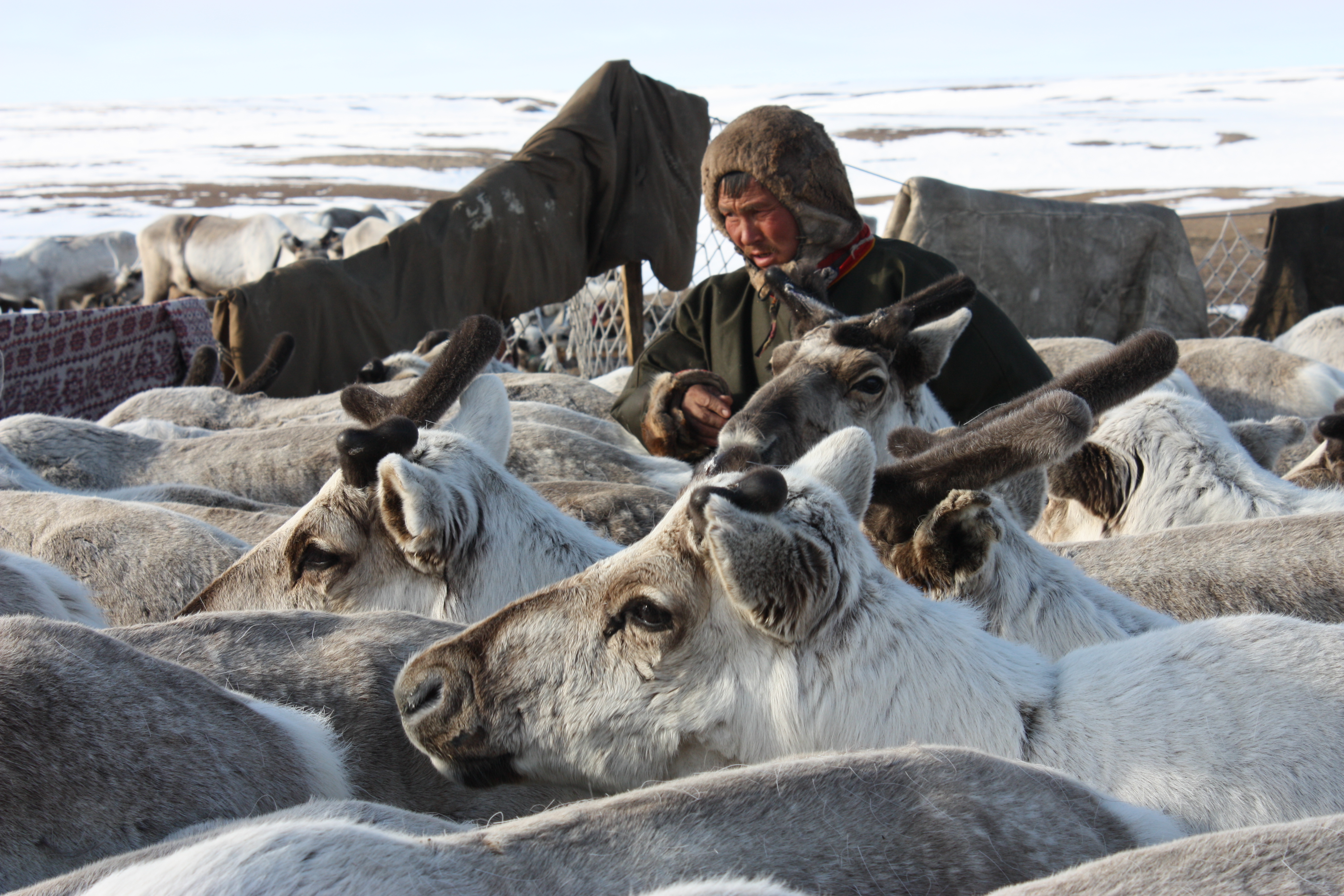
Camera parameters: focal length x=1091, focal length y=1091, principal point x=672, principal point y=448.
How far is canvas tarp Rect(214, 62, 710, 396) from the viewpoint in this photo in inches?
334

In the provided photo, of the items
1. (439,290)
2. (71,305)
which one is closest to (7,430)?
(439,290)

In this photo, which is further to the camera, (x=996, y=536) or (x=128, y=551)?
(x=128, y=551)

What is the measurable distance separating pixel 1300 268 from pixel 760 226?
341 inches

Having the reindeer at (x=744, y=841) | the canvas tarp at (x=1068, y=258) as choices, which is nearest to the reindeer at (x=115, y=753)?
the reindeer at (x=744, y=841)

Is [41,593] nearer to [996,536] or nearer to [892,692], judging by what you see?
[892,692]

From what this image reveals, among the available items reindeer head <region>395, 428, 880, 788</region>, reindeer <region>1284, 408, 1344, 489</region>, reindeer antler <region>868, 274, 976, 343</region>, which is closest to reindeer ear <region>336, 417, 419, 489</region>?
reindeer head <region>395, 428, 880, 788</region>

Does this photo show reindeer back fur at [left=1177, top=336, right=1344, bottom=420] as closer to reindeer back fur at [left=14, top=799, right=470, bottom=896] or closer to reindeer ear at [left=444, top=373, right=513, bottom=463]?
reindeer ear at [left=444, top=373, right=513, bottom=463]

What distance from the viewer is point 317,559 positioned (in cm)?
312

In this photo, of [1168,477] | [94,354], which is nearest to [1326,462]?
[1168,477]

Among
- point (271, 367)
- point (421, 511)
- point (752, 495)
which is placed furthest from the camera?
point (271, 367)

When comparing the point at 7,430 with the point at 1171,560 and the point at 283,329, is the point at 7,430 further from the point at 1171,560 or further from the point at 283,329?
the point at 1171,560

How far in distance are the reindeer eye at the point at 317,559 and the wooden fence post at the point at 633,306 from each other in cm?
599

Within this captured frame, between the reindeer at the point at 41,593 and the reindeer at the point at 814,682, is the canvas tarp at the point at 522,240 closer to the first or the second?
the reindeer at the point at 41,593

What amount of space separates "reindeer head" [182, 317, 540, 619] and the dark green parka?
79.8 inches
